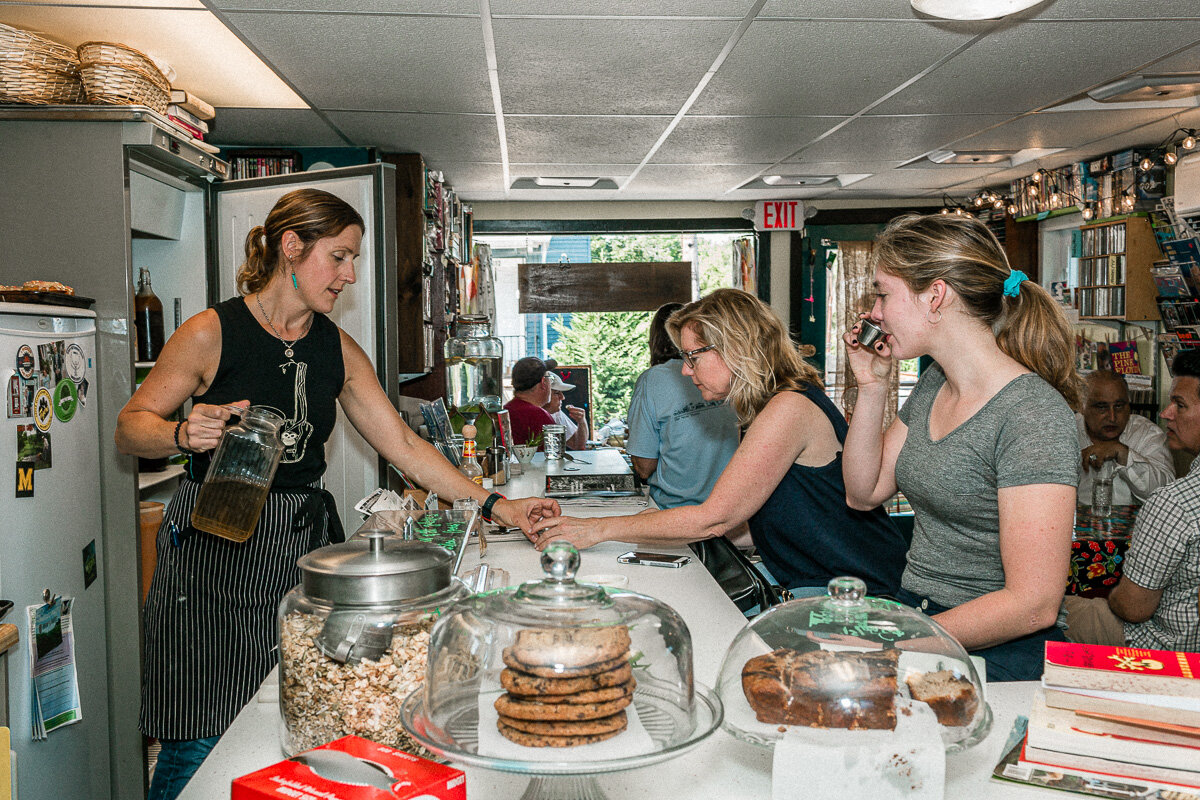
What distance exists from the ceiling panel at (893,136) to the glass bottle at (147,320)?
132 inches

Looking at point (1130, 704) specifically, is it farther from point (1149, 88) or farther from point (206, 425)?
point (1149, 88)

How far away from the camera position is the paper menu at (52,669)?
8.27ft

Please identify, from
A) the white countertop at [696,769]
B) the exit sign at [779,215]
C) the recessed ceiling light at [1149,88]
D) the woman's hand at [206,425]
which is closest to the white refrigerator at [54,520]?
the woman's hand at [206,425]

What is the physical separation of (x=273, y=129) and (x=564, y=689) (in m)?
4.36

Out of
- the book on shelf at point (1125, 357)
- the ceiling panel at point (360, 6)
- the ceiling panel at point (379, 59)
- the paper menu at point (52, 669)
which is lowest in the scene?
the paper menu at point (52, 669)

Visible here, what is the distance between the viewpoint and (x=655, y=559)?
2.31 metres

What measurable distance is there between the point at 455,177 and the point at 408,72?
8.82 ft

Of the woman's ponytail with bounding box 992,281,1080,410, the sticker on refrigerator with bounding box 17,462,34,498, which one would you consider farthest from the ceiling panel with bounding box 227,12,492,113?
the woman's ponytail with bounding box 992,281,1080,410

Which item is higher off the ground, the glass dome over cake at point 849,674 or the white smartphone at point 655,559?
the glass dome over cake at point 849,674

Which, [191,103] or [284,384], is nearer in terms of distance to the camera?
[284,384]

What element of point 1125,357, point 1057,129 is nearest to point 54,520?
point 1057,129

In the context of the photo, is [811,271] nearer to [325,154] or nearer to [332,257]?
[325,154]

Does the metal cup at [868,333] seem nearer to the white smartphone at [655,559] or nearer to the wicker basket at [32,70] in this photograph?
the white smartphone at [655,559]

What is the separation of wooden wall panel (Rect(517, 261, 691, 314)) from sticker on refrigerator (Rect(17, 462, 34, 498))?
227 inches
